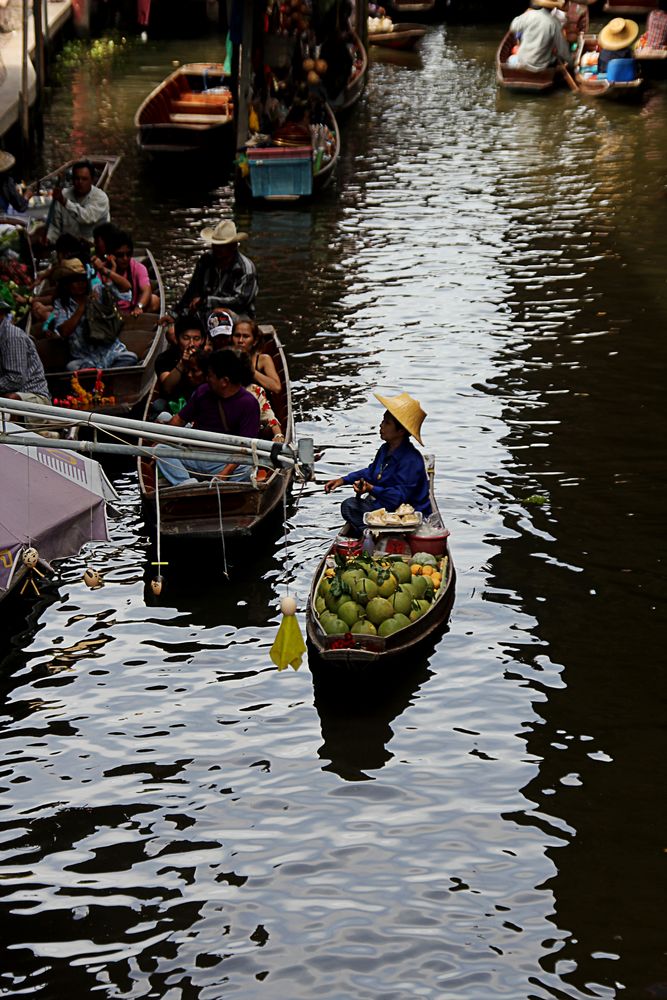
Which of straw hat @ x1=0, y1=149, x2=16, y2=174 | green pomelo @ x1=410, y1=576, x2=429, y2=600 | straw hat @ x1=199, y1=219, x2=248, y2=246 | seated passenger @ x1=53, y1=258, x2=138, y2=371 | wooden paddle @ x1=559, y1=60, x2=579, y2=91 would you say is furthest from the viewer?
wooden paddle @ x1=559, y1=60, x2=579, y2=91

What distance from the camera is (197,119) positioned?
23109 mm

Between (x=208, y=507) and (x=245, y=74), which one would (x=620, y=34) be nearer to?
(x=245, y=74)

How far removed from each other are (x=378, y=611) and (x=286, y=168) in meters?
12.5

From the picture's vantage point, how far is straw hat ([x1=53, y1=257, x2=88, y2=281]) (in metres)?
12.7

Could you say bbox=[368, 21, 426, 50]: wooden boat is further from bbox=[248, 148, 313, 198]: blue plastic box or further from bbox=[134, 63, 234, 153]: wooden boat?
bbox=[248, 148, 313, 198]: blue plastic box

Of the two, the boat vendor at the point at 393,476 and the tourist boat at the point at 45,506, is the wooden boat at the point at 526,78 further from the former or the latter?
the tourist boat at the point at 45,506

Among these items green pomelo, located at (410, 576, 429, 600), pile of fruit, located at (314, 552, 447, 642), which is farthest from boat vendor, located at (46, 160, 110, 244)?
green pomelo, located at (410, 576, 429, 600)

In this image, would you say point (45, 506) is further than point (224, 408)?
No

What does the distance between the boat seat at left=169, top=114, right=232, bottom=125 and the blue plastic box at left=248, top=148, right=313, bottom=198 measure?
2.91m

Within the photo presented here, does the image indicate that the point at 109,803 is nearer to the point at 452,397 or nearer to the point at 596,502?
the point at 596,502

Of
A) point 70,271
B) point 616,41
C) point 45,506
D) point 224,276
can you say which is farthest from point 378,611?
point 616,41

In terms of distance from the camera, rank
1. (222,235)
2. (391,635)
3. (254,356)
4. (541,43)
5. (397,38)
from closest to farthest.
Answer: (391,635), (254,356), (222,235), (541,43), (397,38)

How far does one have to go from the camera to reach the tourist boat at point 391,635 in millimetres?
8586

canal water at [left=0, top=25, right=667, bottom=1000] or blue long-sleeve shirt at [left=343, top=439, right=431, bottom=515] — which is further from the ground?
blue long-sleeve shirt at [left=343, top=439, right=431, bottom=515]
